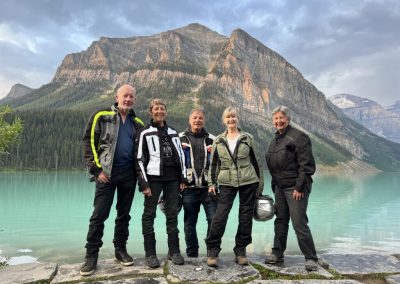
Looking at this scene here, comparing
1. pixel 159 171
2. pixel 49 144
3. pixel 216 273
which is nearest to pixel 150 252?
pixel 216 273

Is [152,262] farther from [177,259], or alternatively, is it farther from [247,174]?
[247,174]

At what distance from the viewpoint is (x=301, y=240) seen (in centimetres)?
708

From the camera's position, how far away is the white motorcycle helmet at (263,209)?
7.25m

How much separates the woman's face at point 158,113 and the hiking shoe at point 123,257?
2.51m

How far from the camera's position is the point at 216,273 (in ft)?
20.3

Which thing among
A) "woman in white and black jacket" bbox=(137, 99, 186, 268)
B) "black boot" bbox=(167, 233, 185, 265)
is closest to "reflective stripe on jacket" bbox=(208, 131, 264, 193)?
"woman in white and black jacket" bbox=(137, 99, 186, 268)

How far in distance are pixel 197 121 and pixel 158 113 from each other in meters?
0.98

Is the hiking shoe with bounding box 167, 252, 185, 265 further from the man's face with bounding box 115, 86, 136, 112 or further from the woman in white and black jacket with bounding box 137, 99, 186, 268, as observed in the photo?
the man's face with bounding box 115, 86, 136, 112

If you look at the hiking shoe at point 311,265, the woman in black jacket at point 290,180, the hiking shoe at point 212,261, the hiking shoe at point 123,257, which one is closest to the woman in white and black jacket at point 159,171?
the hiking shoe at point 123,257

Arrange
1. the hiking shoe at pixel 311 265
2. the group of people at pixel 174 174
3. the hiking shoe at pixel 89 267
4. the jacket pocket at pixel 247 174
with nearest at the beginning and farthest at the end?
the hiking shoe at pixel 89 267 < the hiking shoe at pixel 311 265 < the group of people at pixel 174 174 < the jacket pocket at pixel 247 174

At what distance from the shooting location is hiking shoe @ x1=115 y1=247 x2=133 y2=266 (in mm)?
6743

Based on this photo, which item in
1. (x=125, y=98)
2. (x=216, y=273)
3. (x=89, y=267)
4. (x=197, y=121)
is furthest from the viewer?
(x=197, y=121)

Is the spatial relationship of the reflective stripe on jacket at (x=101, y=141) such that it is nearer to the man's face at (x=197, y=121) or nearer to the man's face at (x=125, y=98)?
the man's face at (x=125, y=98)

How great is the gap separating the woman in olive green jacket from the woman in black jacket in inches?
18.1
